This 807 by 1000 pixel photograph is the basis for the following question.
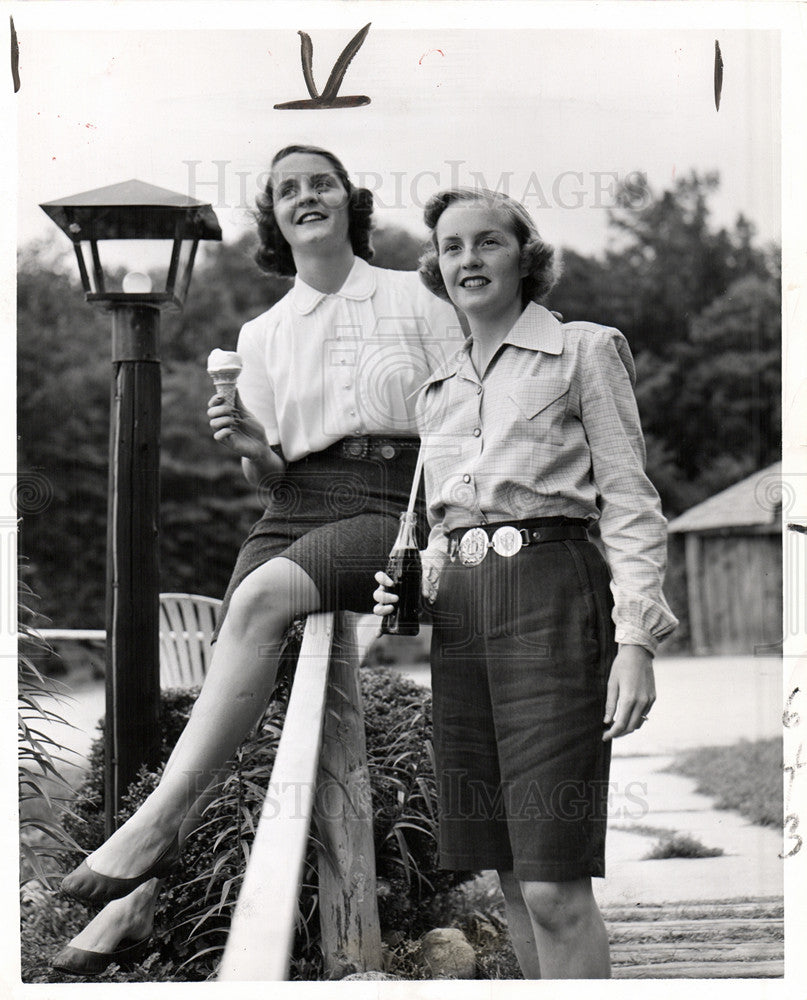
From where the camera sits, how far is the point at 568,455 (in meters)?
2.90

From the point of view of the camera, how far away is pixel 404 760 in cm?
398

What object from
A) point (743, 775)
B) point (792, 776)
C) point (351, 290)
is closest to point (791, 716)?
point (792, 776)

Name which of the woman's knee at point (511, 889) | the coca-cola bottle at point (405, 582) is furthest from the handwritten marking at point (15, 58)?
the woman's knee at point (511, 889)

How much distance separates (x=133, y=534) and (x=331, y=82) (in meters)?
1.43

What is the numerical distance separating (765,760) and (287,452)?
1.63 meters

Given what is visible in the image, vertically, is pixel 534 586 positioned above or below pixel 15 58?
below

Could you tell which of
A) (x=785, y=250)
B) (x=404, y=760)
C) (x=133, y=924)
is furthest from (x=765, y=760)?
(x=133, y=924)

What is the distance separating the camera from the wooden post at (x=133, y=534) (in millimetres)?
3551

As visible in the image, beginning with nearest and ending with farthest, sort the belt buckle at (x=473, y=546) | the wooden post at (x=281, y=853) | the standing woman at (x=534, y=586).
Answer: the wooden post at (x=281, y=853) < the standing woman at (x=534, y=586) < the belt buckle at (x=473, y=546)

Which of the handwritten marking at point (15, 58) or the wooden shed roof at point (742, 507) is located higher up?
the handwritten marking at point (15, 58)

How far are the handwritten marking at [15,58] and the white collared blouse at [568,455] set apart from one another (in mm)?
1569

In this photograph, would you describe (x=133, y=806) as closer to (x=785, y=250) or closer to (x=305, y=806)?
(x=305, y=806)

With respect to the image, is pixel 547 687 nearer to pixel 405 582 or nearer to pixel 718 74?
pixel 405 582

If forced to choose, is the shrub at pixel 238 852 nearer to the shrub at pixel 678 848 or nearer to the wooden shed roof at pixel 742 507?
the shrub at pixel 678 848
